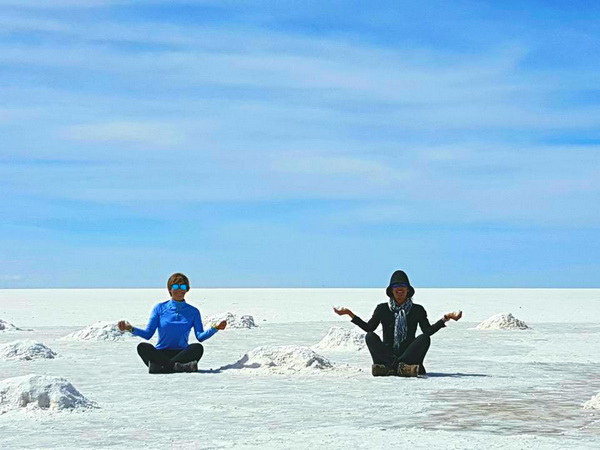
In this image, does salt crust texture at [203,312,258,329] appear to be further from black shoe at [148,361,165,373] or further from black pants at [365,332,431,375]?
black pants at [365,332,431,375]

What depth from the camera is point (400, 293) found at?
1112 cm

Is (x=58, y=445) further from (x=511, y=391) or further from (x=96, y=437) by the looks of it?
(x=511, y=391)

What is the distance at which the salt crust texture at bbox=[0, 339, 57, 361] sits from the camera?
13.9 m

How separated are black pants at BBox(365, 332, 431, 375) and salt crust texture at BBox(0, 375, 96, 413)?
3744mm

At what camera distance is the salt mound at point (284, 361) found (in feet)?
39.3

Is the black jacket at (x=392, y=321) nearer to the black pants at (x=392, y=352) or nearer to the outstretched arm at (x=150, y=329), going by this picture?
the black pants at (x=392, y=352)

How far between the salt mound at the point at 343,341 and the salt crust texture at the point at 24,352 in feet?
14.4

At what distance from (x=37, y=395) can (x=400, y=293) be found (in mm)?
4330

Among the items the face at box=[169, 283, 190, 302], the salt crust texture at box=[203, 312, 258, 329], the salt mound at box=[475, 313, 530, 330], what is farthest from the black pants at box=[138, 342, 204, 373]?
the salt mound at box=[475, 313, 530, 330]

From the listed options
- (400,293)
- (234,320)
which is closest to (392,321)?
(400,293)

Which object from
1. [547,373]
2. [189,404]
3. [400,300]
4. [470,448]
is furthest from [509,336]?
[470,448]

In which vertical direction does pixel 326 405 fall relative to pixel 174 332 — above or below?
below

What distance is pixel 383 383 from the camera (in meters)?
10.7

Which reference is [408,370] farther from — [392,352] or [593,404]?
[593,404]
